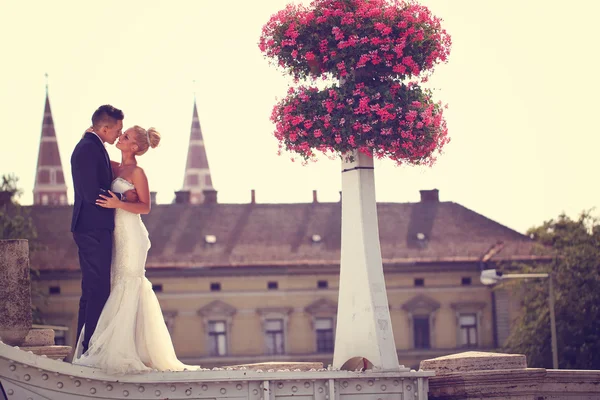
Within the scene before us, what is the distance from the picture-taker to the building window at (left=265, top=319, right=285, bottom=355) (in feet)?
238

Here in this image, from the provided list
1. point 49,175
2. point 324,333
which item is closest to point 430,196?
point 324,333

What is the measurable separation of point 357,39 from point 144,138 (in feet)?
8.47

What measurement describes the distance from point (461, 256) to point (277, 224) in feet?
33.4

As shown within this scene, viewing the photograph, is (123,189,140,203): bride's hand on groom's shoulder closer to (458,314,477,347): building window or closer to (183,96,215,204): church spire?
(458,314,477,347): building window

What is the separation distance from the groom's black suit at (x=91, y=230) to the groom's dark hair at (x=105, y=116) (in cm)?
31

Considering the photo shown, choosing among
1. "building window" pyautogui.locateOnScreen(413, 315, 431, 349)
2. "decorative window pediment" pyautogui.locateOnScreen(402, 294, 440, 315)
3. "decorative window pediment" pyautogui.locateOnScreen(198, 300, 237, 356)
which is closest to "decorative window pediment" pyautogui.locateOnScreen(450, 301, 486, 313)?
"decorative window pediment" pyautogui.locateOnScreen(402, 294, 440, 315)

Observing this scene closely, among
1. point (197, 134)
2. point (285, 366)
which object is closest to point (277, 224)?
point (197, 134)

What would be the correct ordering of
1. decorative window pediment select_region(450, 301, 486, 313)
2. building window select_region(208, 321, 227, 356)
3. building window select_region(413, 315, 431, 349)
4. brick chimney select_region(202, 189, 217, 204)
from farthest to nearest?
1. brick chimney select_region(202, 189, 217, 204)
2. decorative window pediment select_region(450, 301, 486, 313)
3. building window select_region(413, 315, 431, 349)
4. building window select_region(208, 321, 227, 356)

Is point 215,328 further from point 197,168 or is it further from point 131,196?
point 131,196

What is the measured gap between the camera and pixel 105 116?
13.9 meters

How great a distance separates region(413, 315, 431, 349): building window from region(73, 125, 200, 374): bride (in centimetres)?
5988

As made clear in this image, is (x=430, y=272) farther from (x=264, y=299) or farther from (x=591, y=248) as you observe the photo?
(x=591, y=248)

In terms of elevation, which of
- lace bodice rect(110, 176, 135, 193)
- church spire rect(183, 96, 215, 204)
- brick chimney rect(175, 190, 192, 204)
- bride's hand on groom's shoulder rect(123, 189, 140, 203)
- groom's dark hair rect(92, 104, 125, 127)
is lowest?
bride's hand on groom's shoulder rect(123, 189, 140, 203)

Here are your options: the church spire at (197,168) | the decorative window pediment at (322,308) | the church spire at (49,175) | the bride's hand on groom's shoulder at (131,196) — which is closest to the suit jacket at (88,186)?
the bride's hand on groom's shoulder at (131,196)
